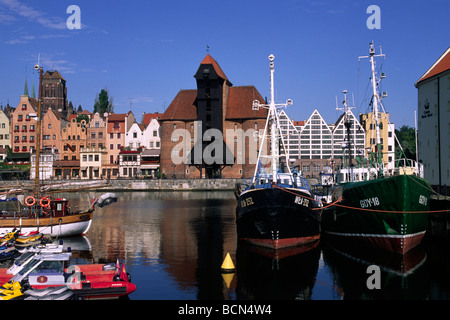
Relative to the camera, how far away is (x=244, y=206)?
35250 mm

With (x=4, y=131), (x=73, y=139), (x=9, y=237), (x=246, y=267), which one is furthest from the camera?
(x=4, y=131)

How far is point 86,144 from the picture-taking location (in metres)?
129

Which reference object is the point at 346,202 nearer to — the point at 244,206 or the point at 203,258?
the point at 244,206

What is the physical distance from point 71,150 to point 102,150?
10.2 metres

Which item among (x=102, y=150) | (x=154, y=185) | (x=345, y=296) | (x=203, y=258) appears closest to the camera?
(x=345, y=296)

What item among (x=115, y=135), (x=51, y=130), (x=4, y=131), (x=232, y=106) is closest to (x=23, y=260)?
(x=232, y=106)

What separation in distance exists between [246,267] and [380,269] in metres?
8.28

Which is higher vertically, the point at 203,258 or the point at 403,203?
the point at 403,203

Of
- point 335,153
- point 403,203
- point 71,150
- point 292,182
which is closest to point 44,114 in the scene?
point 71,150

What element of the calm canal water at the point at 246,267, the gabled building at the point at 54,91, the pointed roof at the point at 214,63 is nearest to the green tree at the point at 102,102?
the gabled building at the point at 54,91

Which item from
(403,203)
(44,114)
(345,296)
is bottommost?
(345,296)

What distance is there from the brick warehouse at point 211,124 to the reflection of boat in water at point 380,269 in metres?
77.6

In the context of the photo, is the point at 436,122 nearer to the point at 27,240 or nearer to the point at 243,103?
the point at 27,240

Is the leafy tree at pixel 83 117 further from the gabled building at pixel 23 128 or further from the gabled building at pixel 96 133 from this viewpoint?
the gabled building at pixel 23 128
